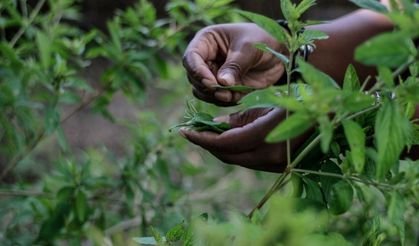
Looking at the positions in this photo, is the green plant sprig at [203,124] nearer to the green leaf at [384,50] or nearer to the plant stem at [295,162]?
the plant stem at [295,162]

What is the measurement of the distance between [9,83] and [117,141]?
5.71 feet

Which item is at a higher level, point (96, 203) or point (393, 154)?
point (393, 154)

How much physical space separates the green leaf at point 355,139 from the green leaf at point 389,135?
0.02 metres

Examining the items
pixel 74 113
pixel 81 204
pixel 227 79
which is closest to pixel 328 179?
pixel 227 79

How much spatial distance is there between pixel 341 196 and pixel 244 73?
14.3 inches

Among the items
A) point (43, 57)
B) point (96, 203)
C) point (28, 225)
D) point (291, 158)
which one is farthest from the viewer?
point (28, 225)

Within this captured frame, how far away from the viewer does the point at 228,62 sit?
972mm

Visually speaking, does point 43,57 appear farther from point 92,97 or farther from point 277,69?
point 277,69

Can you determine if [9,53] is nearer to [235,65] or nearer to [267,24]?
[235,65]

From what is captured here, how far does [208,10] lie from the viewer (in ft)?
5.03

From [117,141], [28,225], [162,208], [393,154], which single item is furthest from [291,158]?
[117,141]

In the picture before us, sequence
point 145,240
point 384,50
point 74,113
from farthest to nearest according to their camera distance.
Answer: point 74,113
point 145,240
point 384,50

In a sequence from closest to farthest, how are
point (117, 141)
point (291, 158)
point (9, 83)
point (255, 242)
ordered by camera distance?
1. point (255, 242)
2. point (291, 158)
3. point (9, 83)
4. point (117, 141)

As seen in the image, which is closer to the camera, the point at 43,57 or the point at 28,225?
the point at 43,57
